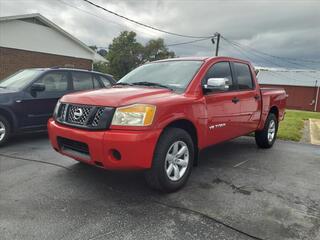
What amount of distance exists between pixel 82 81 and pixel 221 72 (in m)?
4.12

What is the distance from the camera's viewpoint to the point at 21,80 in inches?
265

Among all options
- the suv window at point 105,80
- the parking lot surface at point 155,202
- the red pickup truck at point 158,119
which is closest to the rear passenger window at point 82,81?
the suv window at point 105,80

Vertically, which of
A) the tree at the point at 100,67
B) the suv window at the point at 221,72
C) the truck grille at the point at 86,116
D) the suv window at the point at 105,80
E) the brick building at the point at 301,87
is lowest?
the brick building at the point at 301,87

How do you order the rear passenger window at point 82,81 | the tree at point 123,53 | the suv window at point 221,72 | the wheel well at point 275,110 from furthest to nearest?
the tree at point 123,53 → the rear passenger window at point 82,81 → the wheel well at point 275,110 → the suv window at point 221,72

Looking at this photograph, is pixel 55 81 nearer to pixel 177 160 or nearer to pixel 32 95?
pixel 32 95

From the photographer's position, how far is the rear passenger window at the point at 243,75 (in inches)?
207

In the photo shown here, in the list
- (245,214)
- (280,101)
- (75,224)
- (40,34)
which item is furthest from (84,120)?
(40,34)

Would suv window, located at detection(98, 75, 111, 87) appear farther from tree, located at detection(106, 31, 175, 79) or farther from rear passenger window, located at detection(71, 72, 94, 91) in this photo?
tree, located at detection(106, 31, 175, 79)

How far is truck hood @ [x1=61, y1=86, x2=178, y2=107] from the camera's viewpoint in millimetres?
3381

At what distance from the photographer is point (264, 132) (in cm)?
631

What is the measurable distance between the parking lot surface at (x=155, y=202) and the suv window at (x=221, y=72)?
142 centimetres

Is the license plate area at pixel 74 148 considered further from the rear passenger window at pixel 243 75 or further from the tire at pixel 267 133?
the tire at pixel 267 133

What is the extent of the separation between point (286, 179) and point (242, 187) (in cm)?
89

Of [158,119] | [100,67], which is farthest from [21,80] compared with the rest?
[100,67]
